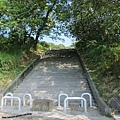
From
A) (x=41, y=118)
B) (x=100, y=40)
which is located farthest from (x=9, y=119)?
(x=100, y=40)

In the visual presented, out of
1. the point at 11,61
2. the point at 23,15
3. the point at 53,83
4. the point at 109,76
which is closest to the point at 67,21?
the point at 23,15

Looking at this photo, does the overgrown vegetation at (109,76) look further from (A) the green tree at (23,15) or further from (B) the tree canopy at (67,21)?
(A) the green tree at (23,15)

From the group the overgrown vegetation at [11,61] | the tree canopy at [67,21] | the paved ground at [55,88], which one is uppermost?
the tree canopy at [67,21]

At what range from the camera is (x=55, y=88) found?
9398 mm

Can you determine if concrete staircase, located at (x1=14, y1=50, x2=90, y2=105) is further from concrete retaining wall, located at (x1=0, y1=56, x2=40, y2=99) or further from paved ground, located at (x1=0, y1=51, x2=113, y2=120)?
concrete retaining wall, located at (x1=0, y1=56, x2=40, y2=99)

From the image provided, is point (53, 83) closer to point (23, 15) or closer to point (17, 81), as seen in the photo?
point (17, 81)

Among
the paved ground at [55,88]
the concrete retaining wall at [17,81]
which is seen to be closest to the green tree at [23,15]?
the concrete retaining wall at [17,81]

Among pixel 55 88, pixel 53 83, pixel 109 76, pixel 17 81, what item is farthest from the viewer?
pixel 53 83

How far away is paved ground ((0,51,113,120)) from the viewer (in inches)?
241

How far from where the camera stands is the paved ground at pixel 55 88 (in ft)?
20.1

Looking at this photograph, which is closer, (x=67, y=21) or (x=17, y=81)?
(x=17, y=81)

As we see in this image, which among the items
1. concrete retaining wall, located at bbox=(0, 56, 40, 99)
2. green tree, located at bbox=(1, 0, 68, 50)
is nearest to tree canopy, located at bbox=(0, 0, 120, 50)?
green tree, located at bbox=(1, 0, 68, 50)

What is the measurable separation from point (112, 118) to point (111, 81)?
9.79ft

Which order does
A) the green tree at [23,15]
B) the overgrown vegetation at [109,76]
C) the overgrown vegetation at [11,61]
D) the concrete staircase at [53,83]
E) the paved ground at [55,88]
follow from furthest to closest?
the green tree at [23,15] < the overgrown vegetation at [11,61] < the concrete staircase at [53,83] < the overgrown vegetation at [109,76] < the paved ground at [55,88]
